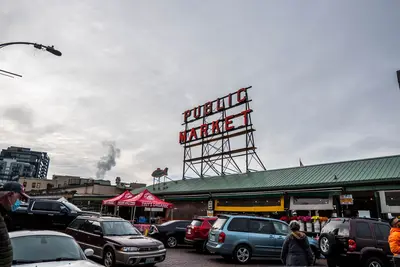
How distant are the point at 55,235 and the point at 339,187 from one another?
1574cm

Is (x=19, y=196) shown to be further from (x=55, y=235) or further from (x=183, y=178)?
(x=183, y=178)

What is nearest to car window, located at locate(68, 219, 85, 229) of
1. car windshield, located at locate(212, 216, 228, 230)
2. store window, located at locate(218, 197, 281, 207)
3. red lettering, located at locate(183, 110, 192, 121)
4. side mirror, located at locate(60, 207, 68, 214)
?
car windshield, located at locate(212, 216, 228, 230)

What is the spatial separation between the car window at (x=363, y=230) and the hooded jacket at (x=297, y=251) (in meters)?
4.48

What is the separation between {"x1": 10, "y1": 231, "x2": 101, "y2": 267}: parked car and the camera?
5.46 m

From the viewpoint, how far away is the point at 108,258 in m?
9.84

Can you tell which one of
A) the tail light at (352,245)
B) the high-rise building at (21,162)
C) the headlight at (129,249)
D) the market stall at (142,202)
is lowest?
the headlight at (129,249)

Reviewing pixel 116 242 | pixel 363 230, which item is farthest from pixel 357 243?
pixel 116 242

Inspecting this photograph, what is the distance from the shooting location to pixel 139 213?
36.2 meters

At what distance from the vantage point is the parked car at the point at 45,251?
5457mm

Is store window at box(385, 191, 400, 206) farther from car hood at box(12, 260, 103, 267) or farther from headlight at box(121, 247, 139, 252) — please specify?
car hood at box(12, 260, 103, 267)

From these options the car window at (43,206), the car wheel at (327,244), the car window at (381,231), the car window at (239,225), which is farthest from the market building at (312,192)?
the car window at (43,206)

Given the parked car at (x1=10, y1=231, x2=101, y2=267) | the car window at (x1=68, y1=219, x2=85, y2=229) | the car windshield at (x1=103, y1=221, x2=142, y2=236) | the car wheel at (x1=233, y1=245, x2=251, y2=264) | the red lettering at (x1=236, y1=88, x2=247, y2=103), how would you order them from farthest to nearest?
the red lettering at (x1=236, y1=88, x2=247, y2=103), the car window at (x1=68, y1=219, x2=85, y2=229), the car wheel at (x1=233, y1=245, x2=251, y2=264), the car windshield at (x1=103, y1=221, x2=142, y2=236), the parked car at (x1=10, y1=231, x2=101, y2=267)

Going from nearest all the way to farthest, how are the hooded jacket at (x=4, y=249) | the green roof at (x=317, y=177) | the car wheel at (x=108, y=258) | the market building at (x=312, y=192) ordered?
the hooded jacket at (x=4, y=249)
the car wheel at (x=108, y=258)
the market building at (x=312, y=192)
the green roof at (x=317, y=177)

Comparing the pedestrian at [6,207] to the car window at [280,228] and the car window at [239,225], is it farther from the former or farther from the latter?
the car window at [280,228]
